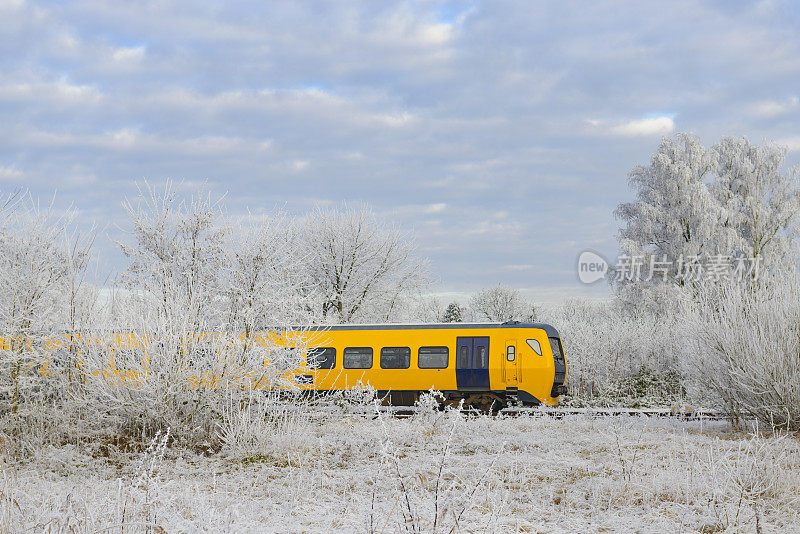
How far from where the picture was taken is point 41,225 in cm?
1316

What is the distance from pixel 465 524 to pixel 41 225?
448 inches

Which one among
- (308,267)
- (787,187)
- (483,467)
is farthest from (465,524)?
(787,187)

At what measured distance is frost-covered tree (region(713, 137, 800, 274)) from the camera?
3419cm

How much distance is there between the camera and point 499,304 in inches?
1945

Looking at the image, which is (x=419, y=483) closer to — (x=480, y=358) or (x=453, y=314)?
(x=480, y=358)

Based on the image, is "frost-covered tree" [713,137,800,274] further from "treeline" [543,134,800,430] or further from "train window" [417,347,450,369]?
"train window" [417,347,450,369]

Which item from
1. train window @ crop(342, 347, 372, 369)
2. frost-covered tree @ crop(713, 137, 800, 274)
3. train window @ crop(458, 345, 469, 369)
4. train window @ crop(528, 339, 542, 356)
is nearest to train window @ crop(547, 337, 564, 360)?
train window @ crop(528, 339, 542, 356)

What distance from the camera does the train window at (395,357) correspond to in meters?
18.3

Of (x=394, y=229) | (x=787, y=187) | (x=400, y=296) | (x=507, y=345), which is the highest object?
(x=787, y=187)

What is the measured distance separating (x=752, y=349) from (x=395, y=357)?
372 inches

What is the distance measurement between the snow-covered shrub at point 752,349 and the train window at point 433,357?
6.81 meters

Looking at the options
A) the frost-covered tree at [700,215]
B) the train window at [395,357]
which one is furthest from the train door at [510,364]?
the frost-covered tree at [700,215]

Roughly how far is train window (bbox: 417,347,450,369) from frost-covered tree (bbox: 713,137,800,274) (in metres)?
22.6

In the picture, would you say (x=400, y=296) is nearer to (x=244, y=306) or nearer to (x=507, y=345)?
(x=507, y=345)
